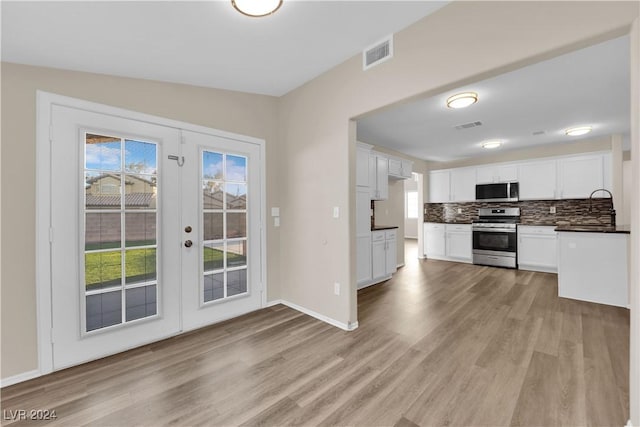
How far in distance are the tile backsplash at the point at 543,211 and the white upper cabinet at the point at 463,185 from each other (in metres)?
0.36

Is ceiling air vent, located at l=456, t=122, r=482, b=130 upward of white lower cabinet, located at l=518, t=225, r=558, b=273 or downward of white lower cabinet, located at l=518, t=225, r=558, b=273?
upward

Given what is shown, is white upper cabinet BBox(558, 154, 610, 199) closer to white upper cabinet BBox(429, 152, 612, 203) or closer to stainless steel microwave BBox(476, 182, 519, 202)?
white upper cabinet BBox(429, 152, 612, 203)

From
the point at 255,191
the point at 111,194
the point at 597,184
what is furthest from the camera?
the point at 597,184

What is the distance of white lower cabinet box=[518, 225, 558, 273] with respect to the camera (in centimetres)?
527

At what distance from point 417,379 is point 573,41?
2408 mm

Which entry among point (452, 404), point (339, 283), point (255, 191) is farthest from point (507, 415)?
point (255, 191)

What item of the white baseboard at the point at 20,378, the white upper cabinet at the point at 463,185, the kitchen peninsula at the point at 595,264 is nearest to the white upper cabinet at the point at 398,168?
the white upper cabinet at the point at 463,185

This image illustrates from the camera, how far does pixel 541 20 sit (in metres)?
1.65

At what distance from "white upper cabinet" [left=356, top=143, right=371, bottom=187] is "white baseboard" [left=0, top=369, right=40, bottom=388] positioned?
155 inches

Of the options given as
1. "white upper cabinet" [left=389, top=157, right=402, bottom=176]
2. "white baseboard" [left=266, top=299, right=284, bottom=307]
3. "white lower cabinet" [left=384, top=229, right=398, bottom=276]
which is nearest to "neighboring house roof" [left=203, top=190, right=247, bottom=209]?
"white baseboard" [left=266, top=299, right=284, bottom=307]

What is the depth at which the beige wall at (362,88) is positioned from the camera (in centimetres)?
162

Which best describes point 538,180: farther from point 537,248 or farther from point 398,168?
point 398,168

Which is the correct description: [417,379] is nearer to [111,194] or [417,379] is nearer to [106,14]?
[111,194]

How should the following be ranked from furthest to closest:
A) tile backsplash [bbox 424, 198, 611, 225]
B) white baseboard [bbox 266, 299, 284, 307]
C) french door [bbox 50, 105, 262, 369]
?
1. tile backsplash [bbox 424, 198, 611, 225]
2. white baseboard [bbox 266, 299, 284, 307]
3. french door [bbox 50, 105, 262, 369]
